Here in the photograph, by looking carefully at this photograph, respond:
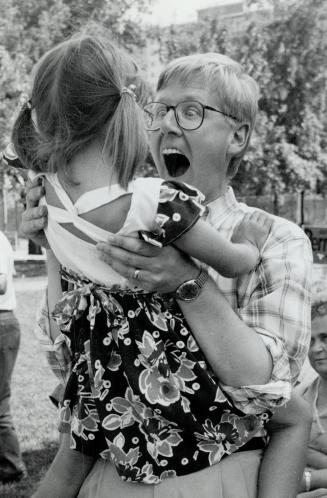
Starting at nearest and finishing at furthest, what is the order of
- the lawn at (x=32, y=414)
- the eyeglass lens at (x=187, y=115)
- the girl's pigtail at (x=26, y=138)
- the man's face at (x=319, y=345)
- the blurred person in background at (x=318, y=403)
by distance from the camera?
the girl's pigtail at (x=26, y=138) < the eyeglass lens at (x=187, y=115) < the blurred person in background at (x=318, y=403) < the man's face at (x=319, y=345) < the lawn at (x=32, y=414)

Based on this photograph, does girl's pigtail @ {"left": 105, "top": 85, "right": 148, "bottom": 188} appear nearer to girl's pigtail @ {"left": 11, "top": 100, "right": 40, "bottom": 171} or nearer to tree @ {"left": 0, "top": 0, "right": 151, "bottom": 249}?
girl's pigtail @ {"left": 11, "top": 100, "right": 40, "bottom": 171}

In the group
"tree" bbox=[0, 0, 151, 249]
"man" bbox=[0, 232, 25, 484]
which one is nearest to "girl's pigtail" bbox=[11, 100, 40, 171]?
"man" bbox=[0, 232, 25, 484]

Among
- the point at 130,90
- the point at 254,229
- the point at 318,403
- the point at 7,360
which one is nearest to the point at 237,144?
the point at 254,229

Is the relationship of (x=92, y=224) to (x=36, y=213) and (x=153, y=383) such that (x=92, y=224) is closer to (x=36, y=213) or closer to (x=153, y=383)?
(x=36, y=213)

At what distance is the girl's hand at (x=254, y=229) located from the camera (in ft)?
5.86

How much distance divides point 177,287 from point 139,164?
0.31m

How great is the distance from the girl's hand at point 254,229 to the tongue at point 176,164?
25 cm

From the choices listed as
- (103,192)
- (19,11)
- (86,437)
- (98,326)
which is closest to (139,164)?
(103,192)

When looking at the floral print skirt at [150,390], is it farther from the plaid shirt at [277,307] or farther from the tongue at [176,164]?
the tongue at [176,164]

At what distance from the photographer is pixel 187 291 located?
→ 1623 mm

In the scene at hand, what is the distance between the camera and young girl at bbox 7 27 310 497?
1594mm

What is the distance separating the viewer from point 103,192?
5.24ft

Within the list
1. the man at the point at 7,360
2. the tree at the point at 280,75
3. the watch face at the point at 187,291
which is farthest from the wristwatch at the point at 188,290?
Answer: the tree at the point at 280,75

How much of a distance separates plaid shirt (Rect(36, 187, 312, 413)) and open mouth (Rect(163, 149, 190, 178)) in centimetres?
27
